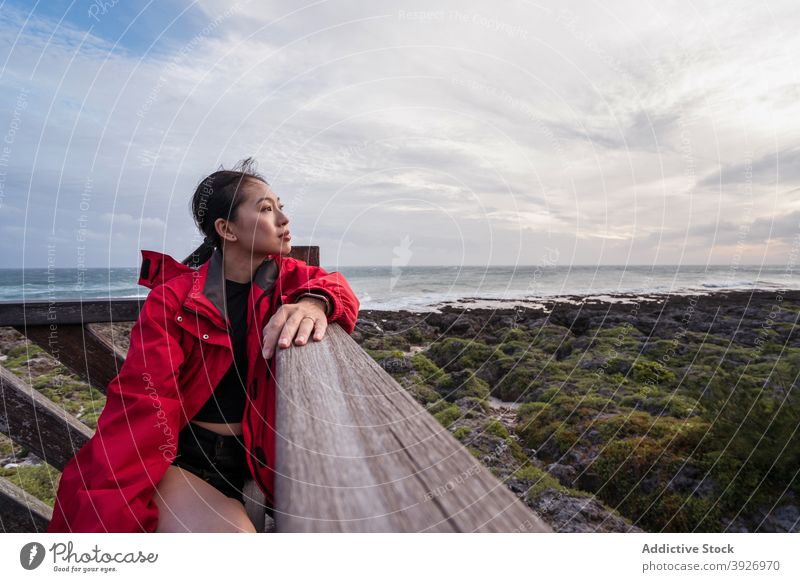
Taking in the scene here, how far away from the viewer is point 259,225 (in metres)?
2.07

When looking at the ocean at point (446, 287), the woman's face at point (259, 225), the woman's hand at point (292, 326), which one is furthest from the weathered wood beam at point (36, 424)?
the ocean at point (446, 287)

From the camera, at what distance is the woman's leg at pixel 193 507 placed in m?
1.50

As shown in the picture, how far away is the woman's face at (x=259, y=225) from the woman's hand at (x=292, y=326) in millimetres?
566

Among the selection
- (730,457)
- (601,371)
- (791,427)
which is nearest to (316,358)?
(730,457)

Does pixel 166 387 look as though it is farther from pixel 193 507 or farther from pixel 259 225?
pixel 259 225

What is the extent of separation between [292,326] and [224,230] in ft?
2.92

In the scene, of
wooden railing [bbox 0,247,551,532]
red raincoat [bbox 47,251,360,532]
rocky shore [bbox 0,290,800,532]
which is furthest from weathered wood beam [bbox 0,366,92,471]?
rocky shore [bbox 0,290,800,532]

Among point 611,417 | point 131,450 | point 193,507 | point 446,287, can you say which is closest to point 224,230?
point 131,450

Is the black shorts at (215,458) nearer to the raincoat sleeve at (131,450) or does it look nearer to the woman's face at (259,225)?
the raincoat sleeve at (131,450)

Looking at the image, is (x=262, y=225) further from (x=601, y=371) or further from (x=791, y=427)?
(x=601, y=371)

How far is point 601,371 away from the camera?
689 centimetres

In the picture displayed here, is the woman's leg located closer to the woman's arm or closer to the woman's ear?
the woman's arm

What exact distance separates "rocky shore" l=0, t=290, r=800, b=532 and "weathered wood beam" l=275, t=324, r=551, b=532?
3.12m

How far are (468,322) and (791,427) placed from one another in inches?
262
